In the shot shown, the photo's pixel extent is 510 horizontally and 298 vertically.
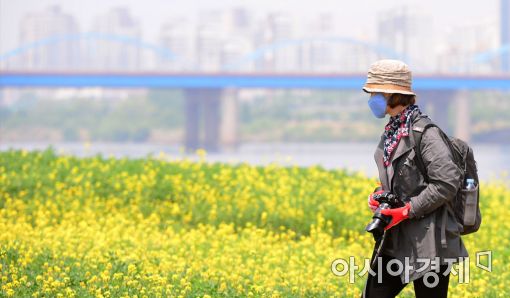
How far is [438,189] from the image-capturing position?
484cm

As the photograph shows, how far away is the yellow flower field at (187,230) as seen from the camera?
24.1ft

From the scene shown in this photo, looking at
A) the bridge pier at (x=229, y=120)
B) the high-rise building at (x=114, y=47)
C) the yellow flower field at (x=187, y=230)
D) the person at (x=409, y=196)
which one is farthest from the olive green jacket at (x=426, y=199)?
the high-rise building at (x=114, y=47)

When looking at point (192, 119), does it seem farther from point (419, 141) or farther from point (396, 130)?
point (419, 141)

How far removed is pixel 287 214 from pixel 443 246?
23.0 feet

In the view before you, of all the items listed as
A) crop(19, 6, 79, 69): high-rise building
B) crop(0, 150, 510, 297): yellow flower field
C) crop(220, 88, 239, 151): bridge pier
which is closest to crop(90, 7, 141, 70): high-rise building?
crop(19, 6, 79, 69): high-rise building

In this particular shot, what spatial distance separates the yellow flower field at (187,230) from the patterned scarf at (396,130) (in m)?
2.13

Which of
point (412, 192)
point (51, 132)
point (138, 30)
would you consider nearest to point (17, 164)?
point (412, 192)

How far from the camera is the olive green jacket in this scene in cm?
485

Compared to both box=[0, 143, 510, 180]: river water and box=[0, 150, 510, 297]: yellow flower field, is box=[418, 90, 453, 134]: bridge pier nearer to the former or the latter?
box=[0, 143, 510, 180]: river water

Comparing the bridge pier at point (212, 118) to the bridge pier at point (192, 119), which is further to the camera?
the bridge pier at point (192, 119)

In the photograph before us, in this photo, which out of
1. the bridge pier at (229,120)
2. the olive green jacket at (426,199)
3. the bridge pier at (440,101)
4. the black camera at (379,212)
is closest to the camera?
the olive green jacket at (426,199)

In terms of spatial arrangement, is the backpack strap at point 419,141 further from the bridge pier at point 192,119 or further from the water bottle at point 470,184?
the bridge pier at point 192,119

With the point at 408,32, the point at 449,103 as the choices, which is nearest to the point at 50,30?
the point at 408,32

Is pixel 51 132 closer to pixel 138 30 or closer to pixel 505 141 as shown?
pixel 505 141
